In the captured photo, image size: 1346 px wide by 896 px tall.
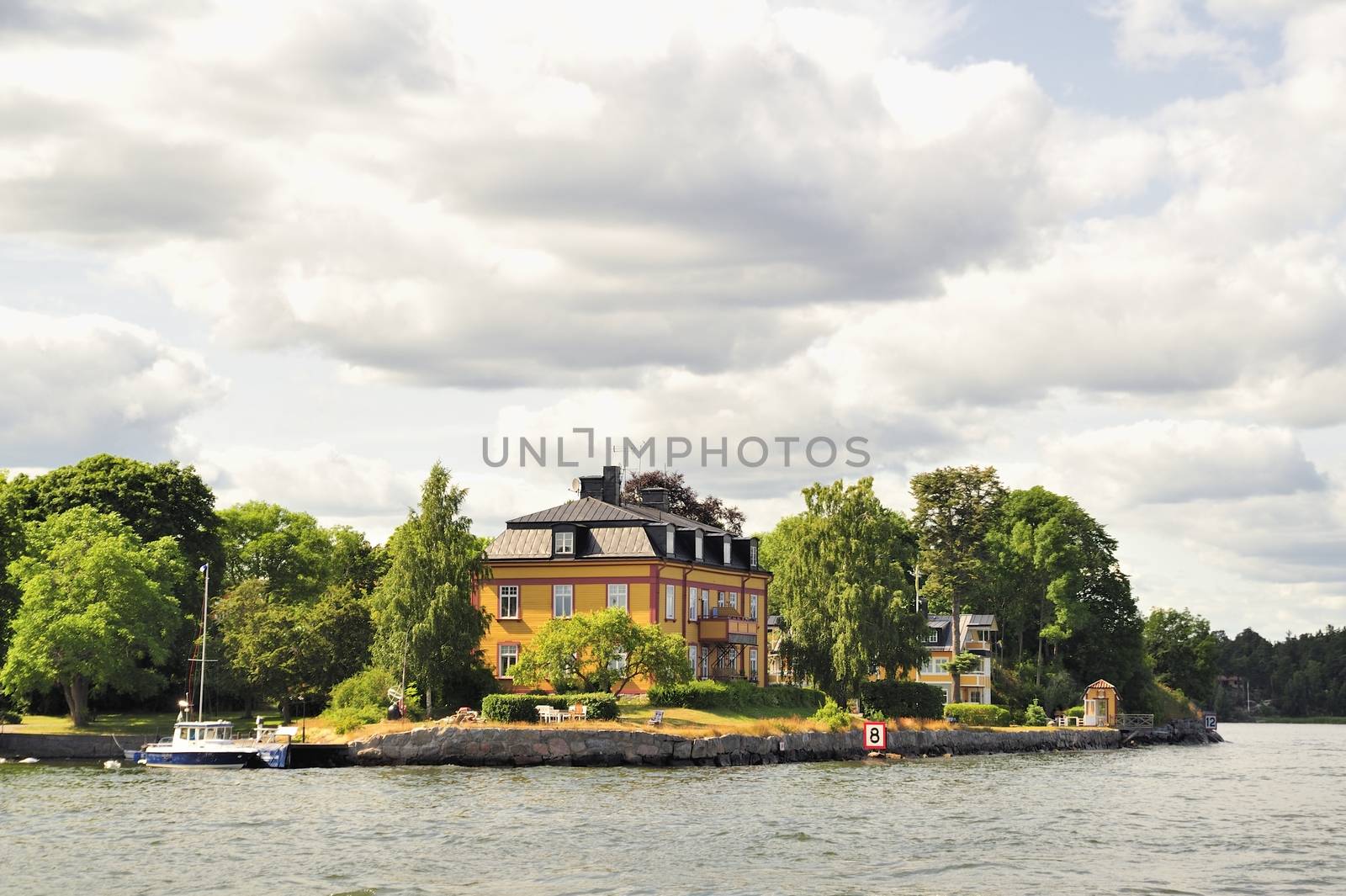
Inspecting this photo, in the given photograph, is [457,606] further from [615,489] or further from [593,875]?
[593,875]

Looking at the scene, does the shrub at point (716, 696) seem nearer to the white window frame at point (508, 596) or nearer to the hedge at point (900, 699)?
the hedge at point (900, 699)

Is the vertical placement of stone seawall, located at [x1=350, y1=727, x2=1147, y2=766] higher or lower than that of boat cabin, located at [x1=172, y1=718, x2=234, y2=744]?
lower

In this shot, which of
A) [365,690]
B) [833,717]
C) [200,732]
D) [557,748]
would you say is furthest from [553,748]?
[833,717]

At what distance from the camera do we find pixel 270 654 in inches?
2763

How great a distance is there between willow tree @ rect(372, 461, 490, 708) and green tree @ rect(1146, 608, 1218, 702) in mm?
76984

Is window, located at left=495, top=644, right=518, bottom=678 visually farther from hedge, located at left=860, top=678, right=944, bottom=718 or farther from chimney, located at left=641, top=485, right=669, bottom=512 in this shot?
hedge, located at left=860, top=678, right=944, bottom=718

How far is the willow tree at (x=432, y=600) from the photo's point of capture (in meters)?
64.1

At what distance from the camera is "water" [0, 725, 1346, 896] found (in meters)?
30.2

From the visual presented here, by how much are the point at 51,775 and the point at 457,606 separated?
17509mm

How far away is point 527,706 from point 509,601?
1400 cm

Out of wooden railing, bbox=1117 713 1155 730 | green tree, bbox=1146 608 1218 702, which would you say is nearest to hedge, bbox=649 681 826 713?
wooden railing, bbox=1117 713 1155 730

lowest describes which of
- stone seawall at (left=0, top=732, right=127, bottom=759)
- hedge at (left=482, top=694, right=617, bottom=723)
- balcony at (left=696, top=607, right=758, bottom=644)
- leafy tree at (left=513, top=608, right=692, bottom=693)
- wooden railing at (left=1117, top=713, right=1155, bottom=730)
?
wooden railing at (left=1117, top=713, right=1155, bottom=730)

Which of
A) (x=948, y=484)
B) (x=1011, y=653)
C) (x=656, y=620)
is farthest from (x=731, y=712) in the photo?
(x=1011, y=653)

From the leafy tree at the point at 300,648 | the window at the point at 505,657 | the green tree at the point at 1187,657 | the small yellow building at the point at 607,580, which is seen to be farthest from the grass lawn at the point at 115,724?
the green tree at the point at 1187,657
